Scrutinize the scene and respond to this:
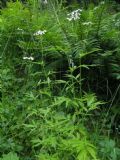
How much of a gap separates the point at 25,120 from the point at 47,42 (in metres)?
0.91

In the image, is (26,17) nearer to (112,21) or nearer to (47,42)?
(47,42)

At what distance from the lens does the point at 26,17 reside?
3.86 metres

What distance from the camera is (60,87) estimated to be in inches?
127

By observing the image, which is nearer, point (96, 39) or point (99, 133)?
point (99, 133)

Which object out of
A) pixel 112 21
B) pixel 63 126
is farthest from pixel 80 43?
pixel 63 126

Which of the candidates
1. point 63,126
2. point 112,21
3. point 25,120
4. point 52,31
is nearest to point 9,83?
point 25,120

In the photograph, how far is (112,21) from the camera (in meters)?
3.81

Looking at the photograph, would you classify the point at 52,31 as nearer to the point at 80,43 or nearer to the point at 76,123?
the point at 80,43

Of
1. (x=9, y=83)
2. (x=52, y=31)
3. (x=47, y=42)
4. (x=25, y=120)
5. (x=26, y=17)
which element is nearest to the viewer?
(x=25, y=120)

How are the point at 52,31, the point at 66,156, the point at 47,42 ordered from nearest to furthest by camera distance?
the point at 66,156 < the point at 47,42 < the point at 52,31

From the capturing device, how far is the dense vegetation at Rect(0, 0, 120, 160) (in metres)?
2.31

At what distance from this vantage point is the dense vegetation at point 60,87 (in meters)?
2.31

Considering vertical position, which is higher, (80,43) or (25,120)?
(80,43)

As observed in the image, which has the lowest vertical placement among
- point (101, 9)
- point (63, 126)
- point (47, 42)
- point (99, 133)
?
point (99, 133)
